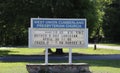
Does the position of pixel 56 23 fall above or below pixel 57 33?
above

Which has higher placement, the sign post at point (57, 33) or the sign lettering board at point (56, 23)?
the sign lettering board at point (56, 23)

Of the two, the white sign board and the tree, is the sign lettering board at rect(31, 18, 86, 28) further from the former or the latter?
the tree

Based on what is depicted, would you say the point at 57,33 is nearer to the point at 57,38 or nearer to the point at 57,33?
the point at 57,33

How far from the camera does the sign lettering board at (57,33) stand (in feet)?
57.6

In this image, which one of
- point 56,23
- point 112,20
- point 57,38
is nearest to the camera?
point 56,23

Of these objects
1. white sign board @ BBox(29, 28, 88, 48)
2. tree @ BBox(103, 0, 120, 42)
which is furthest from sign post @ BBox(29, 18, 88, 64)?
tree @ BBox(103, 0, 120, 42)

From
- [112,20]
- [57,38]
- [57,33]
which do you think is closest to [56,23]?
[57,33]

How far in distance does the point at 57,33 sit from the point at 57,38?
0.25m

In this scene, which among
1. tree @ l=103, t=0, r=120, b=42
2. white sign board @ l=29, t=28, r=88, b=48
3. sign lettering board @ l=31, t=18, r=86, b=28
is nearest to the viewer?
sign lettering board @ l=31, t=18, r=86, b=28

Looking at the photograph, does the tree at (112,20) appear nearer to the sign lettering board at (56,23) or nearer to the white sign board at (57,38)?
the white sign board at (57,38)

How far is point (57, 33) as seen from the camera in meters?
17.7

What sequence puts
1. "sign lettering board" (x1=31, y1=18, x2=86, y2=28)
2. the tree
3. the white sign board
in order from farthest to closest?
the tree < the white sign board < "sign lettering board" (x1=31, y1=18, x2=86, y2=28)

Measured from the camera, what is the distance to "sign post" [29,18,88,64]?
1756 centimetres

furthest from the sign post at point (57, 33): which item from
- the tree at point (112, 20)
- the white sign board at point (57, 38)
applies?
the tree at point (112, 20)
